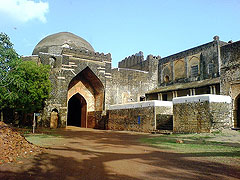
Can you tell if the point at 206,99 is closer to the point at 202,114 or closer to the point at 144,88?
the point at 202,114

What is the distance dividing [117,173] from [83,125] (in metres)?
21.1

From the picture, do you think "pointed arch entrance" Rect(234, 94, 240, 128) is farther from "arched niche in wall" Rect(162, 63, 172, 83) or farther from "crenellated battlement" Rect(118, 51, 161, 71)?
"crenellated battlement" Rect(118, 51, 161, 71)

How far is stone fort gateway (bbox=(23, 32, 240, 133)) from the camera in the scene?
13.0 metres

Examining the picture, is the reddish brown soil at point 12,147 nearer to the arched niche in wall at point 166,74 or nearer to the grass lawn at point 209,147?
the grass lawn at point 209,147

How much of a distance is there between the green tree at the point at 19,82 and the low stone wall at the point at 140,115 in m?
6.46

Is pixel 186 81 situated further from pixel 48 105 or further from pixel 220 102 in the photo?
pixel 48 105

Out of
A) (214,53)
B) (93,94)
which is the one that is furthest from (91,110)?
(214,53)

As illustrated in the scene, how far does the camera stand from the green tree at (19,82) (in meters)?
13.5

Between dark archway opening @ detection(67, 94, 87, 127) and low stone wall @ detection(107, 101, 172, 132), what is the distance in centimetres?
596

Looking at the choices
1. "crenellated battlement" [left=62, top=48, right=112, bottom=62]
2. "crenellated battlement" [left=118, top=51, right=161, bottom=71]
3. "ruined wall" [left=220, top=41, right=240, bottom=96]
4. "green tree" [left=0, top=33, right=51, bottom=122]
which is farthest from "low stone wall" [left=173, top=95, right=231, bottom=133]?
"crenellated battlement" [left=118, top=51, right=161, bottom=71]

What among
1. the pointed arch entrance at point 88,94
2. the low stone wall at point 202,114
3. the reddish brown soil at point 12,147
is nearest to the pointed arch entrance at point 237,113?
the low stone wall at point 202,114

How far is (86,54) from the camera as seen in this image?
2295 cm

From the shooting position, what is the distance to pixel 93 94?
24.8 m

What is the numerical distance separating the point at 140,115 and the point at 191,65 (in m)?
9.53
